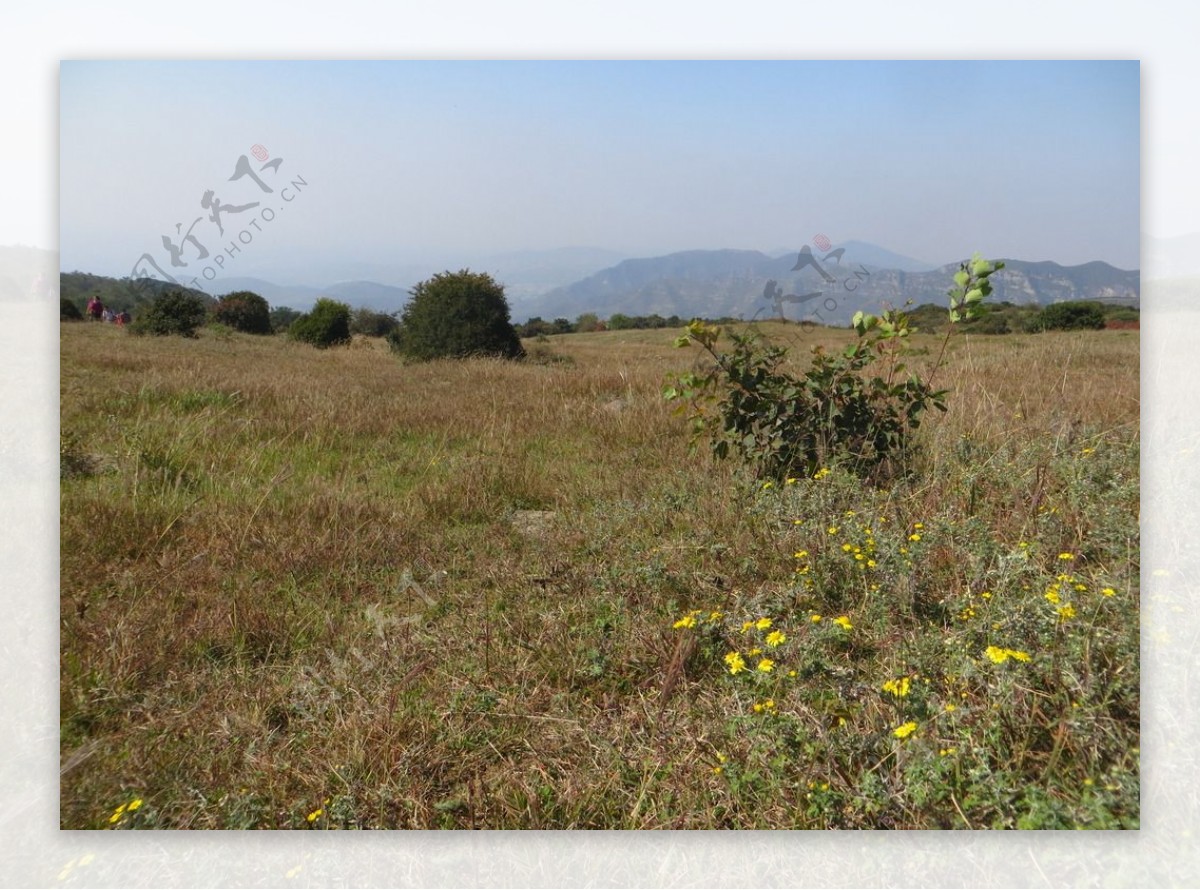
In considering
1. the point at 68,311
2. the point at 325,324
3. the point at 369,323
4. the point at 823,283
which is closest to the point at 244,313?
the point at 325,324

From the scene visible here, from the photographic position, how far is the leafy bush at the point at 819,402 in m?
4.05

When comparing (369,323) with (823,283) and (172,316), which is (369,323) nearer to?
(172,316)

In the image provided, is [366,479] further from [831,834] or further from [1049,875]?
[1049,875]

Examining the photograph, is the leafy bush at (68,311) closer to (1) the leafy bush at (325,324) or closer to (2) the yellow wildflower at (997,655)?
(2) the yellow wildflower at (997,655)

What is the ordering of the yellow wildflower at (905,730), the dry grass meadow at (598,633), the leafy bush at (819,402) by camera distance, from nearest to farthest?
the yellow wildflower at (905,730), the dry grass meadow at (598,633), the leafy bush at (819,402)

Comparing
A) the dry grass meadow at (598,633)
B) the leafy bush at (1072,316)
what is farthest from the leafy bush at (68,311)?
the leafy bush at (1072,316)

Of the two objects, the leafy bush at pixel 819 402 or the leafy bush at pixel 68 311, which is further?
the leafy bush at pixel 819 402

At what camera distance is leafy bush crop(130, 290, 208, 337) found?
20.3 ft

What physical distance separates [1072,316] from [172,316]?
7180 mm

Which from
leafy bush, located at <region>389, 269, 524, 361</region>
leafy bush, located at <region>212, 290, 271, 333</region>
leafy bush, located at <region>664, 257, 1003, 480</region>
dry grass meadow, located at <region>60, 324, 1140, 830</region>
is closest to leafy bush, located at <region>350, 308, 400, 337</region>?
leafy bush, located at <region>389, 269, 524, 361</region>

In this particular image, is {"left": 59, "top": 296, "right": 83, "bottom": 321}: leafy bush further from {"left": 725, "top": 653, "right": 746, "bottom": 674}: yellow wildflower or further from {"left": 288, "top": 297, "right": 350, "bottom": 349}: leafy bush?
{"left": 288, "top": 297, "right": 350, "bottom": 349}: leafy bush

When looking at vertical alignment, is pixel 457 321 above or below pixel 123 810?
above

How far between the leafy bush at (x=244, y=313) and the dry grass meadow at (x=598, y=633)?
5.16 meters

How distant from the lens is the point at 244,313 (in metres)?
11.7
